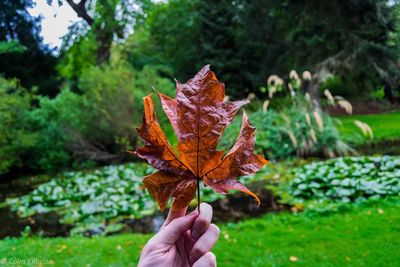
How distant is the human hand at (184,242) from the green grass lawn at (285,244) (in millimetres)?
2721

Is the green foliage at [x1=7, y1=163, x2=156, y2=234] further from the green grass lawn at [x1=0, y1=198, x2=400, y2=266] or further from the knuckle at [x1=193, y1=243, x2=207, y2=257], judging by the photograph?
the knuckle at [x1=193, y1=243, x2=207, y2=257]

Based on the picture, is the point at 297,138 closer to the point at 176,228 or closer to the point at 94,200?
the point at 94,200

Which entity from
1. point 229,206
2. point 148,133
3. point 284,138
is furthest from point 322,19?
point 148,133

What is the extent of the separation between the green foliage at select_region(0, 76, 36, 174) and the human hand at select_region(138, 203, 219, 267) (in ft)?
29.0

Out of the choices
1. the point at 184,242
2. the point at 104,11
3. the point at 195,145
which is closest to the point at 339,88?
the point at 104,11

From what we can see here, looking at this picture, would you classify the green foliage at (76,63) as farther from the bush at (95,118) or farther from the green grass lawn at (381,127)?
the green grass lawn at (381,127)

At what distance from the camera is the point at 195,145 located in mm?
954

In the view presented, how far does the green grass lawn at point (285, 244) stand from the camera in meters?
3.72

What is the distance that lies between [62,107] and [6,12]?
8326 mm

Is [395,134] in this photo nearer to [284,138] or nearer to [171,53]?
[284,138]

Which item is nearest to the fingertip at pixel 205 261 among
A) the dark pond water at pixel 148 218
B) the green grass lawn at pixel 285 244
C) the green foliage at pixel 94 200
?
the green grass lawn at pixel 285 244

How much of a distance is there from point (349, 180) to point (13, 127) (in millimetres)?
8275

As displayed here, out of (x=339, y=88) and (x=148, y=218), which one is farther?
(x=339, y=88)

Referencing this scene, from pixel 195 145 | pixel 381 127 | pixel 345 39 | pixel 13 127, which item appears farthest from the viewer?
pixel 345 39
